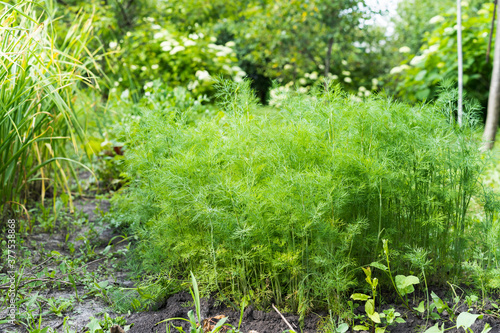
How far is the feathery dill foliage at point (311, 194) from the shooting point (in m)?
1.60

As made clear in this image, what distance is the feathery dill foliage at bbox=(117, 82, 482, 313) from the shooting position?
1604mm

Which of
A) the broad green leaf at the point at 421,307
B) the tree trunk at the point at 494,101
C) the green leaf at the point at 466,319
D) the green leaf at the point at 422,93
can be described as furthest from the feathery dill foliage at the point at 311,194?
the green leaf at the point at 422,93

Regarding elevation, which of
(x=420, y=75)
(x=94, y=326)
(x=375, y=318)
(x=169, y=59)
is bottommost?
(x=94, y=326)

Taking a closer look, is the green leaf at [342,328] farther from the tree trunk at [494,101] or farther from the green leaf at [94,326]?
the tree trunk at [494,101]

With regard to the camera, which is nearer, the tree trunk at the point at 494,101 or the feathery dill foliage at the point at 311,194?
the feathery dill foliage at the point at 311,194

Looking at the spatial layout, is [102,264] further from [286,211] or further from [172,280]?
[286,211]

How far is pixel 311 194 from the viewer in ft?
5.11

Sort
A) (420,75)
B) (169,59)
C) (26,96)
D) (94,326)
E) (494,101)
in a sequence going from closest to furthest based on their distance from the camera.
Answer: (94,326) < (26,96) < (494,101) < (169,59) < (420,75)

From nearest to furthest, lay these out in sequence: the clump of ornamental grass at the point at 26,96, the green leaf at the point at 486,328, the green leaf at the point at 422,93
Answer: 1. the green leaf at the point at 486,328
2. the clump of ornamental grass at the point at 26,96
3. the green leaf at the point at 422,93

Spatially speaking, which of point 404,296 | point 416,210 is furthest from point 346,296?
point 416,210

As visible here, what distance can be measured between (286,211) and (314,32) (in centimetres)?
623

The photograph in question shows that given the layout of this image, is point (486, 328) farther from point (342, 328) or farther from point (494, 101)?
point (494, 101)

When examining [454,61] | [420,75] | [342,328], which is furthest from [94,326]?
[454,61]

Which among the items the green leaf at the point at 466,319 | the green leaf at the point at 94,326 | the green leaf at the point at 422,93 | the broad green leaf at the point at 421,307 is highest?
the green leaf at the point at 422,93
